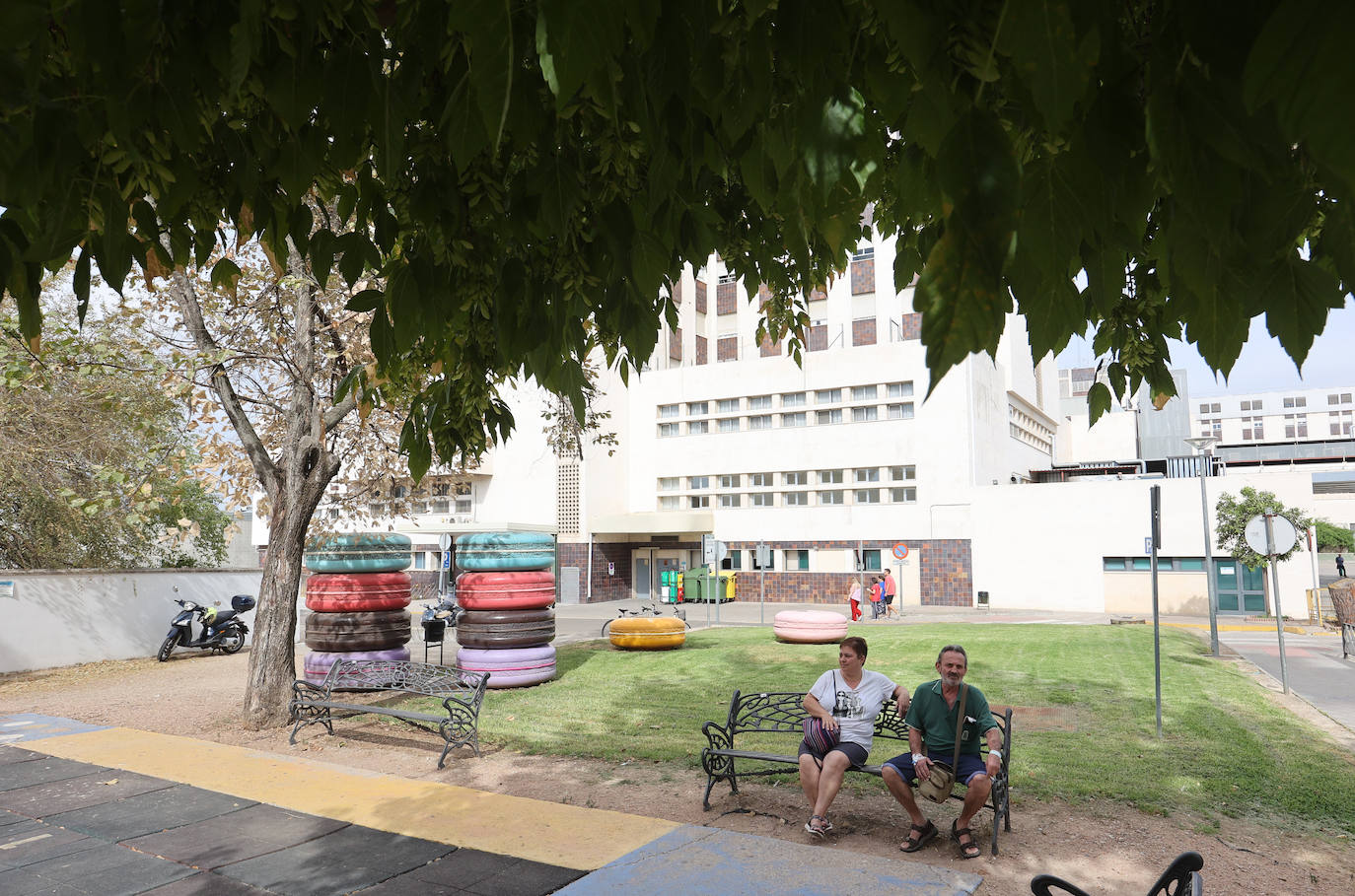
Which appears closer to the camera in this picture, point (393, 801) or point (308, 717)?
point (393, 801)

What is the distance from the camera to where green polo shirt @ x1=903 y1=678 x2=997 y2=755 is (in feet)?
21.1

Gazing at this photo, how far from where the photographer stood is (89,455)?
16703 mm

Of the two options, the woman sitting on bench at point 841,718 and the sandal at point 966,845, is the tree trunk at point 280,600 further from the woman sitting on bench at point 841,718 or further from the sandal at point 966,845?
the sandal at point 966,845

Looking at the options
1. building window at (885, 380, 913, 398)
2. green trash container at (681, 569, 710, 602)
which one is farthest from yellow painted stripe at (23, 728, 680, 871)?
building window at (885, 380, 913, 398)

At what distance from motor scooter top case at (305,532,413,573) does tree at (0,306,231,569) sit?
1.96 m

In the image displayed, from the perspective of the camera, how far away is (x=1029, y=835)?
6445 millimetres

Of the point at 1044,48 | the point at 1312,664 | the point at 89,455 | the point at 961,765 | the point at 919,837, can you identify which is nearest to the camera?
the point at 1044,48

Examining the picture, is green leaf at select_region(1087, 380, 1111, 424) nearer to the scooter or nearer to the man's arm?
the man's arm

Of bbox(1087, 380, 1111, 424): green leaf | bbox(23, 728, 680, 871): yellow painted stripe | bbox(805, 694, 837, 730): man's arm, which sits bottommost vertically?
bbox(23, 728, 680, 871): yellow painted stripe

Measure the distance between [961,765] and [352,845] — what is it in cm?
437

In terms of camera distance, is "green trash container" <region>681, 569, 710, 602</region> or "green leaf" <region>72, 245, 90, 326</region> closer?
"green leaf" <region>72, 245, 90, 326</region>

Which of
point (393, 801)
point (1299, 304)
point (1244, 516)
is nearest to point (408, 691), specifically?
point (393, 801)

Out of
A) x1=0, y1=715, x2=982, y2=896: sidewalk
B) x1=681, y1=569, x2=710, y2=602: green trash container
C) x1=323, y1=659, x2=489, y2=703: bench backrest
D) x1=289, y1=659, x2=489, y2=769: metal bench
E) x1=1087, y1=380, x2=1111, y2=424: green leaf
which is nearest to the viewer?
x1=1087, y1=380, x2=1111, y2=424: green leaf

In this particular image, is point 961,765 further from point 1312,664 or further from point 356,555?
point 1312,664
